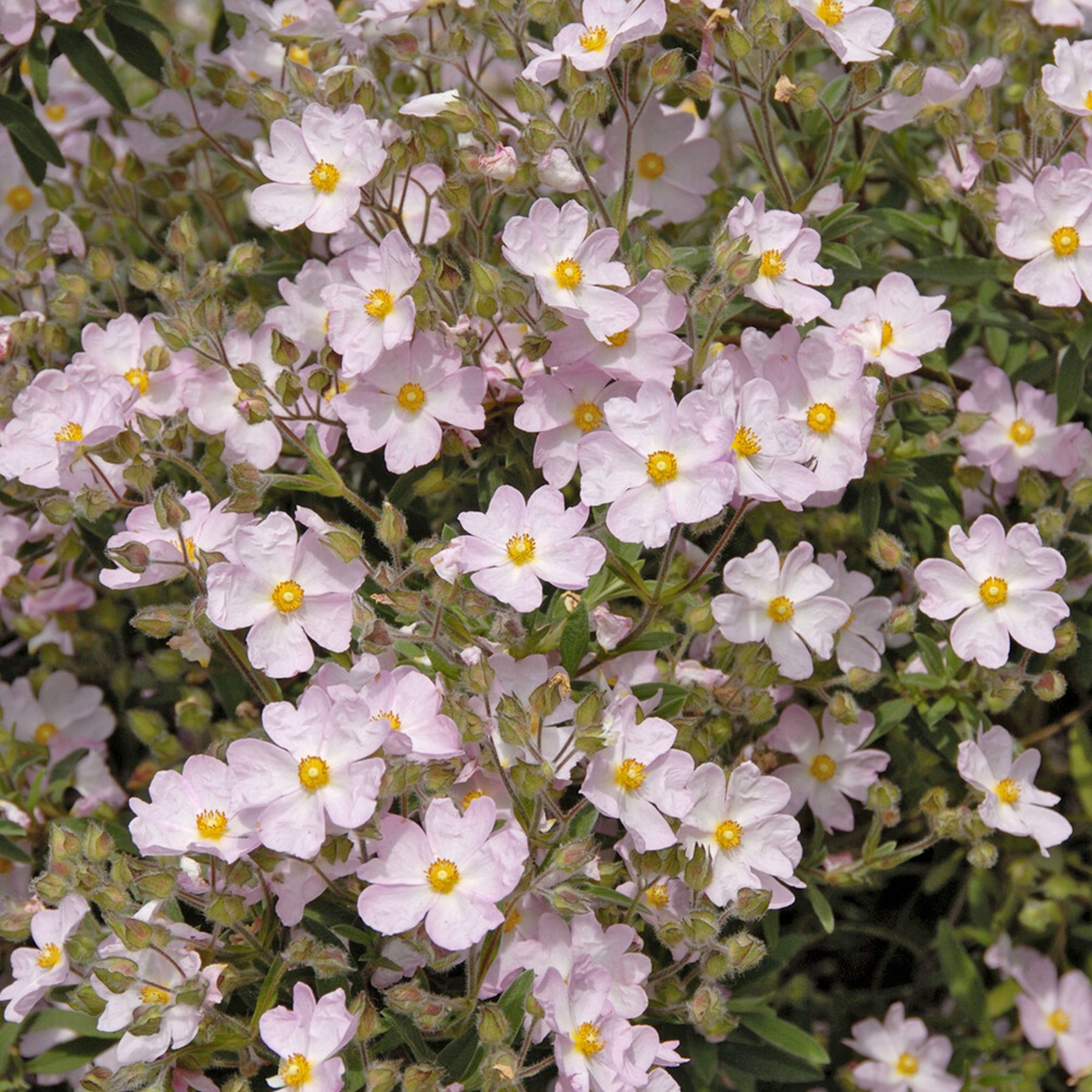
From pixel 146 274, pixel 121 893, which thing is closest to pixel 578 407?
pixel 146 274

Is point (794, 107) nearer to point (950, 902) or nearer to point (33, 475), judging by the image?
point (33, 475)

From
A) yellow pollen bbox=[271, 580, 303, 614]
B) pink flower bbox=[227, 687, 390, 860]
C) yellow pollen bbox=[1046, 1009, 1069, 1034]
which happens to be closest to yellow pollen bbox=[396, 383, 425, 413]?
yellow pollen bbox=[271, 580, 303, 614]

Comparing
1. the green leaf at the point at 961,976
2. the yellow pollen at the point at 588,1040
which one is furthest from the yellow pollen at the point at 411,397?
the green leaf at the point at 961,976

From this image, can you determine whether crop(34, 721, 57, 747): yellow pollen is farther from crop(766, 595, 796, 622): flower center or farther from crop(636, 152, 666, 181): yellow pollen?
crop(636, 152, 666, 181): yellow pollen

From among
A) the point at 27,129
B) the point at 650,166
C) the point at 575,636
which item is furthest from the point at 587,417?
the point at 27,129

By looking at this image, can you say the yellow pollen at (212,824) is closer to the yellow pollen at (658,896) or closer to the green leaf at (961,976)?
the yellow pollen at (658,896)

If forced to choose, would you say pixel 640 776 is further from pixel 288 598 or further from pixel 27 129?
pixel 27 129
